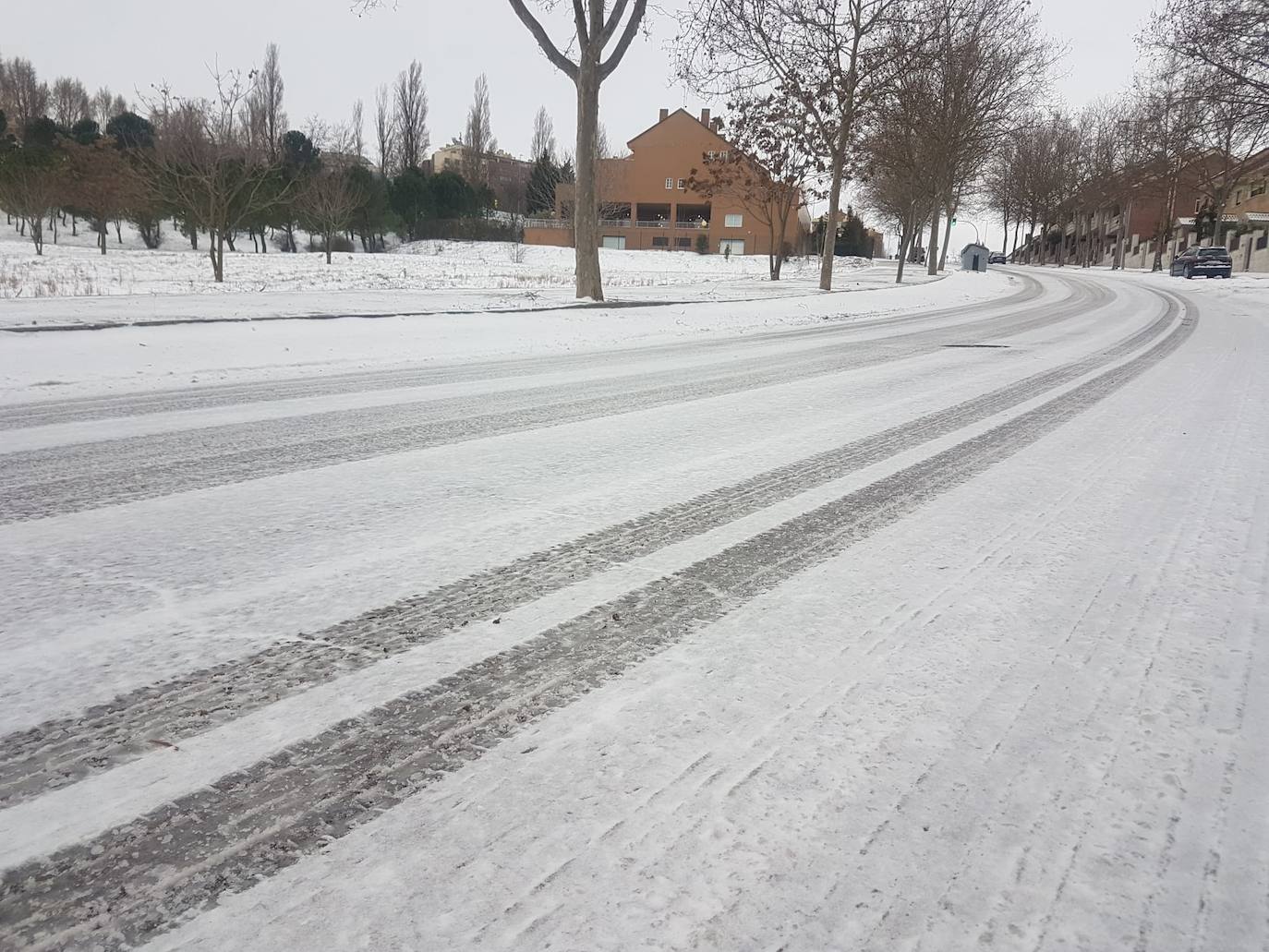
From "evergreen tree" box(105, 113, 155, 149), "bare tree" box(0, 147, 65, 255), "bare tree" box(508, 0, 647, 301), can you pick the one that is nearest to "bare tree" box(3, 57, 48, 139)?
"evergreen tree" box(105, 113, 155, 149)

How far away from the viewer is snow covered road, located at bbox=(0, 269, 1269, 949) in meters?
1.12

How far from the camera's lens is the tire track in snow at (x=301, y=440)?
3.00 m

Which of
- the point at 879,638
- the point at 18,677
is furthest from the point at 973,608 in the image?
the point at 18,677

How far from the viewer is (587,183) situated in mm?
14203

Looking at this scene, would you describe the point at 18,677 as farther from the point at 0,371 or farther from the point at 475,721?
the point at 0,371

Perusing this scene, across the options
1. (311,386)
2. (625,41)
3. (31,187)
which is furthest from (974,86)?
(31,187)

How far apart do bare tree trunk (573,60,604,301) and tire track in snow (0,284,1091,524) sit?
329 inches

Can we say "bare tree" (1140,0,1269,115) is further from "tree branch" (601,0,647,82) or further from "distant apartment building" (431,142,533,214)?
"distant apartment building" (431,142,533,214)

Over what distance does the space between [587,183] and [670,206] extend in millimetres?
54539

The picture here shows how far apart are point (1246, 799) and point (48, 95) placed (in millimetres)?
96584

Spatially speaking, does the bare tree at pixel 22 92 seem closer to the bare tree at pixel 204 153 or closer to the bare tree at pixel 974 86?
the bare tree at pixel 204 153

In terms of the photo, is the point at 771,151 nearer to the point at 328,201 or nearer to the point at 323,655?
the point at 328,201

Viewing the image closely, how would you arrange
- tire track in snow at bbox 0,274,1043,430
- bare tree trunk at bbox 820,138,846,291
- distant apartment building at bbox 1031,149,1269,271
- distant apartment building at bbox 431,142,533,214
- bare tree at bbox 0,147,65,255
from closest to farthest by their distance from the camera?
tire track in snow at bbox 0,274,1043,430 < bare tree trunk at bbox 820,138,846,291 < bare tree at bbox 0,147,65,255 < distant apartment building at bbox 1031,149,1269,271 < distant apartment building at bbox 431,142,533,214

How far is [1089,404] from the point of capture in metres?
5.07
